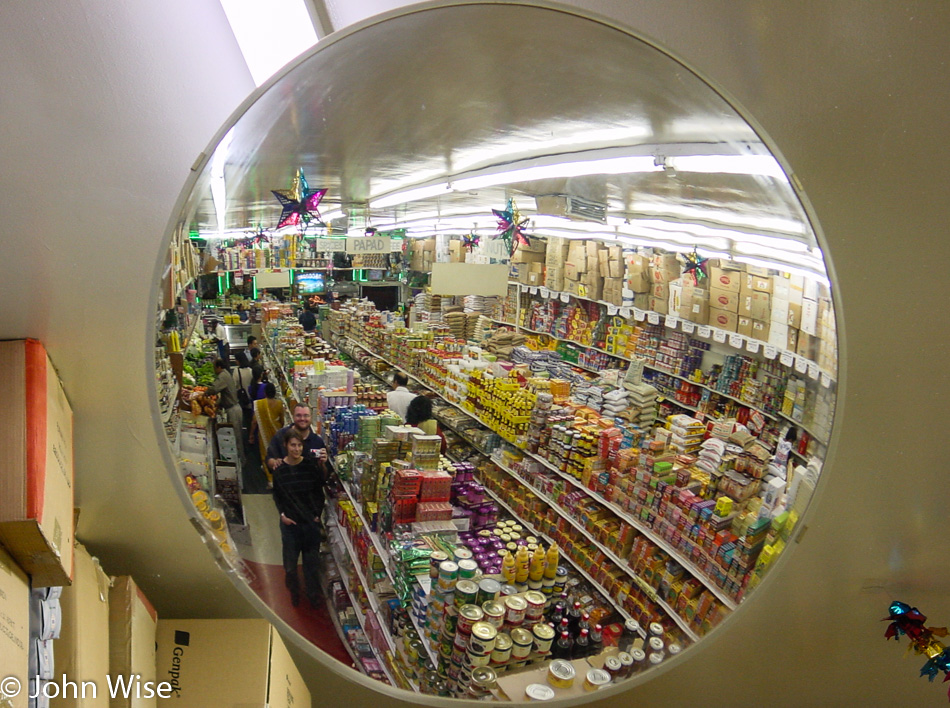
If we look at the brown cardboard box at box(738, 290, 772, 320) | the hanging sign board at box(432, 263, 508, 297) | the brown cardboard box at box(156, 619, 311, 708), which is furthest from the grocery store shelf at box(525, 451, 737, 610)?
the brown cardboard box at box(156, 619, 311, 708)

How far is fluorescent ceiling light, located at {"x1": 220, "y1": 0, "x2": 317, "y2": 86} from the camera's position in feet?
4.23

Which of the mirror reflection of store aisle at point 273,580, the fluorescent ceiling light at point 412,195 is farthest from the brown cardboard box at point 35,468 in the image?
the fluorescent ceiling light at point 412,195

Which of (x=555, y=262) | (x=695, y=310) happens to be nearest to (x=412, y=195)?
(x=555, y=262)

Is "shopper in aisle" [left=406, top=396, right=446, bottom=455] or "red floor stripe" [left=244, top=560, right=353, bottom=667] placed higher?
"shopper in aisle" [left=406, top=396, right=446, bottom=455]

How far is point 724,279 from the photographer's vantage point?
3.66ft

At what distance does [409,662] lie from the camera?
1.22 metres

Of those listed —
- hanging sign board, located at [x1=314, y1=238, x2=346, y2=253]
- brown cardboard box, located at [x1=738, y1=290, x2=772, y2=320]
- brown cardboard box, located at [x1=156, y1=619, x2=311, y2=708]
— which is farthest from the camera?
brown cardboard box, located at [x1=156, y1=619, x2=311, y2=708]

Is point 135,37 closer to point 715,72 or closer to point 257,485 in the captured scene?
point 257,485

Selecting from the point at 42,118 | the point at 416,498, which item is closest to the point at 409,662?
the point at 416,498

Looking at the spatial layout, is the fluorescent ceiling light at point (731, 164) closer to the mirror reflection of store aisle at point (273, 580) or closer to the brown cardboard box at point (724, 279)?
the brown cardboard box at point (724, 279)

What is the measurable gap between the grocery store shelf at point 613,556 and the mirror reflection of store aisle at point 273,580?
1.43ft

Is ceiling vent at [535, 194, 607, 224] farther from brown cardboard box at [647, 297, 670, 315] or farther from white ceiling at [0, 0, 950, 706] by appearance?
white ceiling at [0, 0, 950, 706]

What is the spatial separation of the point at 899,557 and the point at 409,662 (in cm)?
138

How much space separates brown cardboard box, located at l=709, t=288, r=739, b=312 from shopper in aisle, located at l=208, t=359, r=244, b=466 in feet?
2.86
